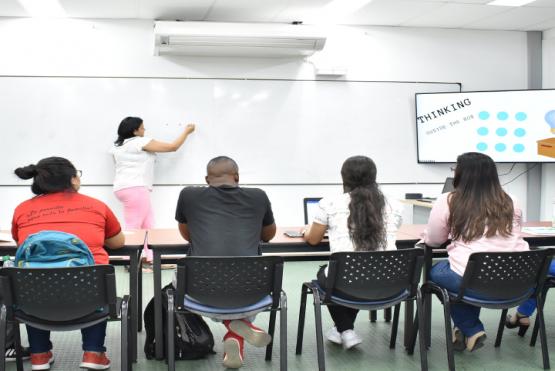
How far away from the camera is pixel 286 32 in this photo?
19.4 feet

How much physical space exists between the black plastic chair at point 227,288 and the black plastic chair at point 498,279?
86 cm

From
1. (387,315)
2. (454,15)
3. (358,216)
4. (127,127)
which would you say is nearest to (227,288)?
(358,216)

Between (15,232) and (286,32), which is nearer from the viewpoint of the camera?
(15,232)

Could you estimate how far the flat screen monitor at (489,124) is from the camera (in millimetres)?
6410

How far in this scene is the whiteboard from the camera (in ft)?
19.7

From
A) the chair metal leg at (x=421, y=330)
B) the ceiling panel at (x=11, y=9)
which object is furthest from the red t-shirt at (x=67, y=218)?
the ceiling panel at (x=11, y=9)

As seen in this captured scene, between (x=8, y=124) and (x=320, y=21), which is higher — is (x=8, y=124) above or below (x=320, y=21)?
below

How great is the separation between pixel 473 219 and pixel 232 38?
3375mm

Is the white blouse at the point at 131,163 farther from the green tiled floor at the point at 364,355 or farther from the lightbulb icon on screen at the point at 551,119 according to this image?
the lightbulb icon on screen at the point at 551,119

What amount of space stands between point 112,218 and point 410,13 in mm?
3955

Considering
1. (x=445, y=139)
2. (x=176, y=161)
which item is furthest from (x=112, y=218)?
(x=445, y=139)

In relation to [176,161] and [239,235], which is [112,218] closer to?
[239,235]

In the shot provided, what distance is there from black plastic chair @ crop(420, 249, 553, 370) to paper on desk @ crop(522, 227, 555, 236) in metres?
0.56

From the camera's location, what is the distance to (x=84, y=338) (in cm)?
307
